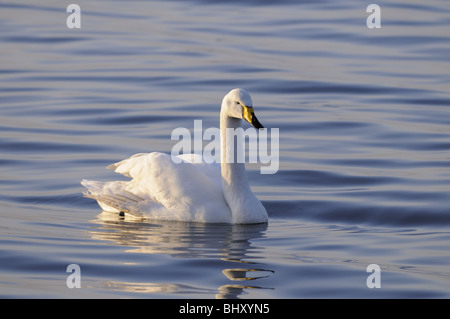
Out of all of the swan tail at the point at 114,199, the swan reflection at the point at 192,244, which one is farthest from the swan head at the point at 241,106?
the swan tail at the point at 114,199

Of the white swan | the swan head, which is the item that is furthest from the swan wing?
the swan head

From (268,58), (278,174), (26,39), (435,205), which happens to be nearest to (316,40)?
(268,58)

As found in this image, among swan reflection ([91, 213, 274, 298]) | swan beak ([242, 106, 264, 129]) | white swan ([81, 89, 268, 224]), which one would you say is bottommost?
swan reflection ([91, 213, 274, 298])

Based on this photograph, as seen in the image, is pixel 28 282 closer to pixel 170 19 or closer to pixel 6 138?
pixel 6 138

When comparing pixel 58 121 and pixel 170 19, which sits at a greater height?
pixel 170 19

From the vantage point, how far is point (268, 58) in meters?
20.8

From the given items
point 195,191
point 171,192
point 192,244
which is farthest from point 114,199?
point 192,244

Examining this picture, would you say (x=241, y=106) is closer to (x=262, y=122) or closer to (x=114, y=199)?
(x=114, y=199)

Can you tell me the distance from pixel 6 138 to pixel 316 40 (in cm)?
969

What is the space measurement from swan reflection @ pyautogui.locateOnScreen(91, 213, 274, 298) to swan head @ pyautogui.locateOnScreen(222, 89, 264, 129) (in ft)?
3.74

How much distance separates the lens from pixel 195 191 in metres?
10.3

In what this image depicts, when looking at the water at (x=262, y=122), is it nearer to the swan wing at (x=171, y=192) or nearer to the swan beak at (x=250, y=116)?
the swan wing at (x=171, y=192)

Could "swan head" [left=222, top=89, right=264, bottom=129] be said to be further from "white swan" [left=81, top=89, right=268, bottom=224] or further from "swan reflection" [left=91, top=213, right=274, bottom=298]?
"swan reflection" [left=91, top=213, right=274, bottom=298]

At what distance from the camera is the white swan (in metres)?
10.3
